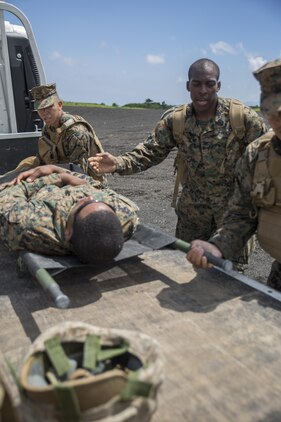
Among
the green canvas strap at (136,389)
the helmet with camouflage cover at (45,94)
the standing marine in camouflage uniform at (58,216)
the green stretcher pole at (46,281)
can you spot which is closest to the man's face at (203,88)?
the standing marine in camouflage uniform at (58,216)

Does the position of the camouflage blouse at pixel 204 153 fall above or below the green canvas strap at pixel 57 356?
above

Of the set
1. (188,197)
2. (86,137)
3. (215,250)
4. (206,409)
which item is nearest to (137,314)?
(215,250)

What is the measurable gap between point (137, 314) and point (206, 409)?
682 mm

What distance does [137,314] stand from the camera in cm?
206

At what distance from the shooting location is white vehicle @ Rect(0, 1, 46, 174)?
4.86 meters

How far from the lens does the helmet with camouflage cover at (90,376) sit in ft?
3.79

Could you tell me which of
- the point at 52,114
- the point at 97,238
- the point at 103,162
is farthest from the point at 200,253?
the point at 52,114

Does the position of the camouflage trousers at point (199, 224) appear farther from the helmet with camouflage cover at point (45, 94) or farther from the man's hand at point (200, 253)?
the helmet with camouflage cover at point (45, 94)

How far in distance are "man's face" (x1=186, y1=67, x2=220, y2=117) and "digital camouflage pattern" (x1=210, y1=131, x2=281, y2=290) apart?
0.98 meters

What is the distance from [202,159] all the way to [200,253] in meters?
1.31

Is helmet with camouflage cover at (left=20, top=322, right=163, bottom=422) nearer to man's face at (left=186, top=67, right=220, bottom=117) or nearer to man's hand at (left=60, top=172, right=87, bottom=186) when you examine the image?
man's hand at (left=60, top=172, right=87, bottom=186)

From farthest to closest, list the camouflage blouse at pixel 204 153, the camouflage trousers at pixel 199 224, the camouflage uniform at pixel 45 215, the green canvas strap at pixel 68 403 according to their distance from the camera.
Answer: the camouflage trousers at pixel 199 224
the camouflage blouse at pixel 204 153
the camouflage uniform at pixel 45 215
the green canvas strap at pixel 68 403

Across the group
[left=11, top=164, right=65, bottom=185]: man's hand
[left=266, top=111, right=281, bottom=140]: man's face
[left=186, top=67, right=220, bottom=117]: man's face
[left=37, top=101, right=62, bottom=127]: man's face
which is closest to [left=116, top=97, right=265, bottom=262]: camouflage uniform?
[left=186, top=67, right=220, bottom=117]: man's face

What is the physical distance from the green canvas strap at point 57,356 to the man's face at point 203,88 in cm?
227
